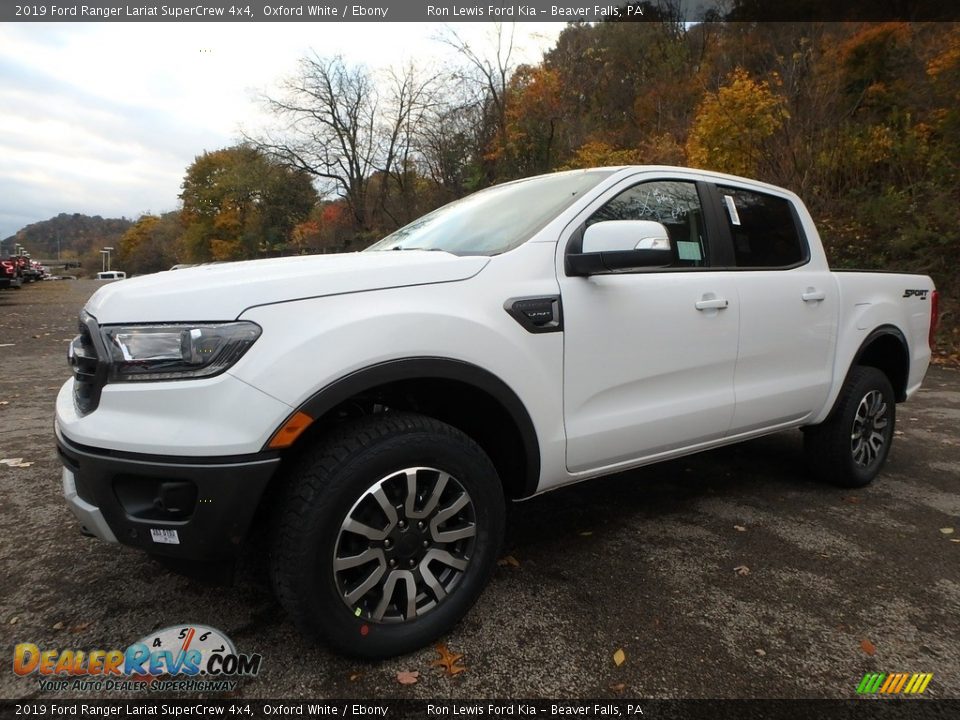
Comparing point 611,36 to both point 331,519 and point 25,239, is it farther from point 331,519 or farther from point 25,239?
point 25,239

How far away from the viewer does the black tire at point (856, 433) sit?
3.57 metres

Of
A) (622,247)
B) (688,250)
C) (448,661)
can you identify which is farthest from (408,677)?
(688,250)

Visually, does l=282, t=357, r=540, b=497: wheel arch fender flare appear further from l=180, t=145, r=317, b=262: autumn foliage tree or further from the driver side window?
l=180, t=145, r=317, b=262: autumn foliage tree

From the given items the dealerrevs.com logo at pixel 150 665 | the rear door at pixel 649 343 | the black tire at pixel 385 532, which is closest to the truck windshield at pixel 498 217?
the rear door at pixel 649 343

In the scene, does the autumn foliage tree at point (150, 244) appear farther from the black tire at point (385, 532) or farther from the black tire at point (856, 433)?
the black tire at point (385, 532)

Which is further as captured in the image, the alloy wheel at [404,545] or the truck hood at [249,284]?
the alloy wheel at [404,545]

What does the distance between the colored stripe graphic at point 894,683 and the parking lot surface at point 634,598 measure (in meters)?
0.03

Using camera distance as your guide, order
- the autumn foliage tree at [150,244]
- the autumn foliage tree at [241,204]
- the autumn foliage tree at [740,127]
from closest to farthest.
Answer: the autumn foliage tree at [740,127], the autumn foliage tree at [241,204], the autumn foliage tree at [150,244]

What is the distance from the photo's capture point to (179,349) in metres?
1.78

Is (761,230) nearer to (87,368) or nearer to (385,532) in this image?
(385,532)

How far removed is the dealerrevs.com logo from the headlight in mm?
1003

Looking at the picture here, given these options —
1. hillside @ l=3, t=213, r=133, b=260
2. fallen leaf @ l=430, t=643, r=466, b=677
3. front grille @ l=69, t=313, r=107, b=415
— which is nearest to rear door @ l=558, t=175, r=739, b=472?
fallen leaf @ l=430, t=643, r=466, b=677

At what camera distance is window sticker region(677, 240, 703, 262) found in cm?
289

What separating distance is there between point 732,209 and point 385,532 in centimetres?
245
